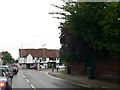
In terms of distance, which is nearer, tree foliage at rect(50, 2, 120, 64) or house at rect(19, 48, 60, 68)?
tree foliage at rect(50, 2, 120, 64)

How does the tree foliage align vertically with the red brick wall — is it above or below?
above

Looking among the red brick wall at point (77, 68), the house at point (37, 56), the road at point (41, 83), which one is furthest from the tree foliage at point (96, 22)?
the house at point (37, 56)

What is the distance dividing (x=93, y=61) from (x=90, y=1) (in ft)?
47.4

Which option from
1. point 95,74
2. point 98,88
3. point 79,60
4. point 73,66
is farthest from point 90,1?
point 73,66

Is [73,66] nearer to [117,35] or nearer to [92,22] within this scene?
[92,22]

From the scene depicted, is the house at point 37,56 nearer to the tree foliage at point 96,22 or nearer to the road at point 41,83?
the road at point 41,83

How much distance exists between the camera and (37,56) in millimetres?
143000

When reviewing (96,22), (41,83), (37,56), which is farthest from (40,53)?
(96,22)

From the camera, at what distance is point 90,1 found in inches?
1112

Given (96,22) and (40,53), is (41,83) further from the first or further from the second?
(40,53)

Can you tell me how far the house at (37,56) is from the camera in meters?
141

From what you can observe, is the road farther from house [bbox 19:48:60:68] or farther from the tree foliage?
house [bbox 19:48:60:68]

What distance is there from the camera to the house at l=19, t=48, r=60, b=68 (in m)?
141

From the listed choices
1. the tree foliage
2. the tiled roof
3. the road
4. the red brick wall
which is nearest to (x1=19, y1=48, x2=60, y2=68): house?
the tiled roof
